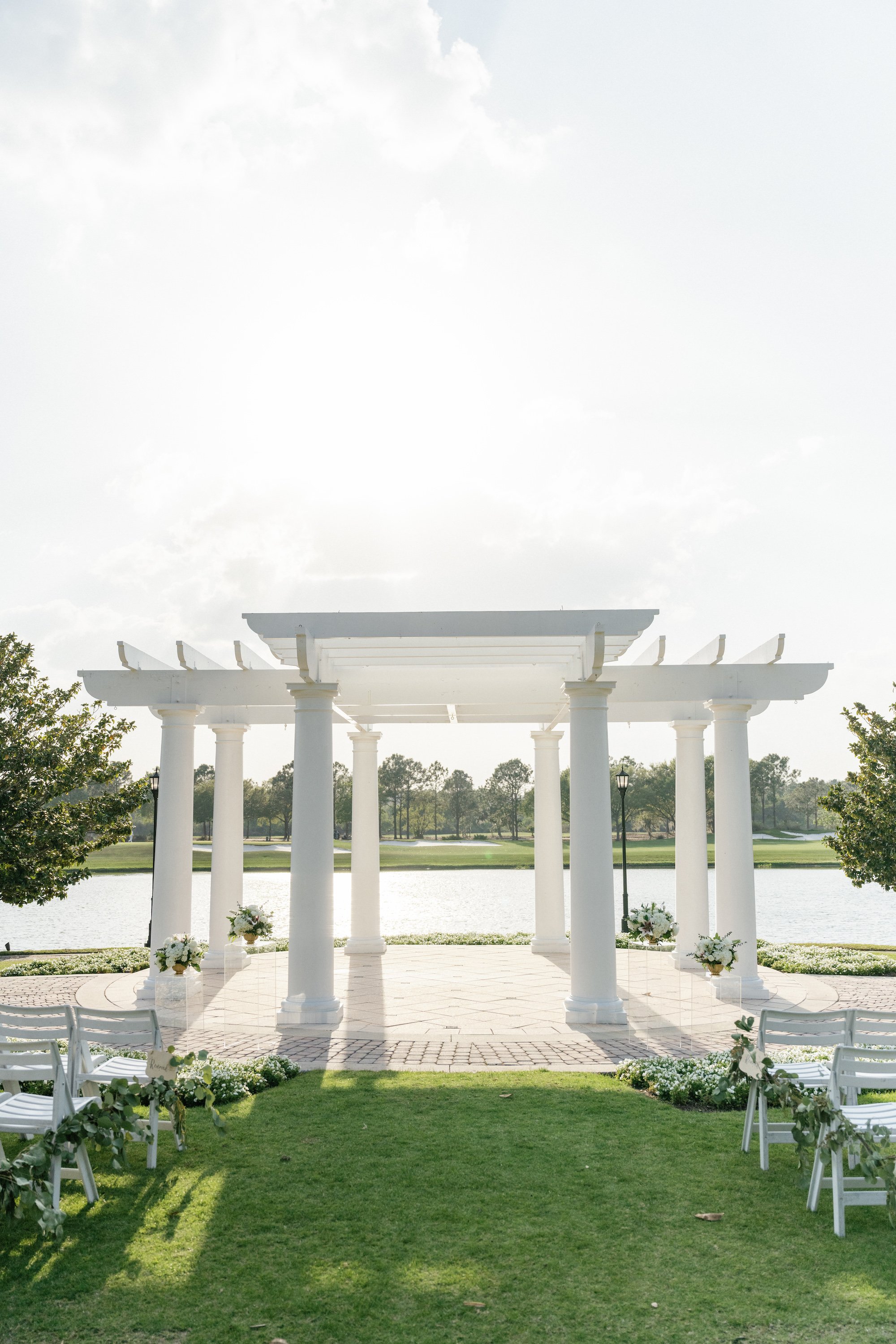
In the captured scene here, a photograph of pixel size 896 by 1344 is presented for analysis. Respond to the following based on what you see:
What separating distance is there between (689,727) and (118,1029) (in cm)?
1332

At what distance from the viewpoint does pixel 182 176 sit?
945 cm

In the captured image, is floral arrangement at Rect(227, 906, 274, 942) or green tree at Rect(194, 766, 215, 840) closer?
floral arrangement at Rect(227, 906, 274, 942)

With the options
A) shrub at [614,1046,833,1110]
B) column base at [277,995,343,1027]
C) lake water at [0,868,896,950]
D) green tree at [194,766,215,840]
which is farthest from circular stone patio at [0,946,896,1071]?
green tree at [194,766,215,840]

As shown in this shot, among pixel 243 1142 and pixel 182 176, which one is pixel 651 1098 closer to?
pixel 243 1142

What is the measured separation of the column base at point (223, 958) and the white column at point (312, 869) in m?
5.35

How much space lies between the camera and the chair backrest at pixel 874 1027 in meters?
7.18

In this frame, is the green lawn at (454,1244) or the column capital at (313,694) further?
the column capital at (313,694)

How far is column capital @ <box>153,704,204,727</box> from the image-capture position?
1473cm

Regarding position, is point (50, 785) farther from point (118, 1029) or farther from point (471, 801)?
point (471, 801)

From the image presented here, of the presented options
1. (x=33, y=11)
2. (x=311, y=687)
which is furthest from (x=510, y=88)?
(x=311, y=687)

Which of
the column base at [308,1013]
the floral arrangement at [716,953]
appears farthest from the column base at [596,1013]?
the column base at [308,1013]

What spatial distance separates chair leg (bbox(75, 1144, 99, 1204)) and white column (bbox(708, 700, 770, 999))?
1041 cm

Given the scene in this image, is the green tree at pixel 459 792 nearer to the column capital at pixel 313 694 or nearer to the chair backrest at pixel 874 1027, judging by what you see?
the column capital at pixel 313 694

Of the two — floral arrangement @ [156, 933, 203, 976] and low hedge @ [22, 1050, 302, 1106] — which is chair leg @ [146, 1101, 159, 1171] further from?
floral arrangement @ [156, 933, 203, 976]
